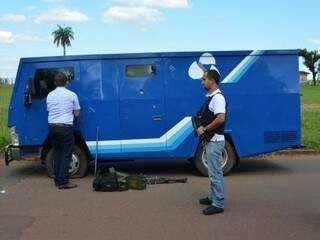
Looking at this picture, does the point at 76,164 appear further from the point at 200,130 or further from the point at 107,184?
the point at 200,130

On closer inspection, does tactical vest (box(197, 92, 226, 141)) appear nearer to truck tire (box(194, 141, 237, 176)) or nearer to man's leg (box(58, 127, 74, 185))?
man's leg (box(58, 127, 74, 185))

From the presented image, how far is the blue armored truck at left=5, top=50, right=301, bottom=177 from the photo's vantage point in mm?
11133

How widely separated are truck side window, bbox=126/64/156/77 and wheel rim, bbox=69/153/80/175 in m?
1.78

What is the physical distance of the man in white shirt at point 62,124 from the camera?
10141 mm

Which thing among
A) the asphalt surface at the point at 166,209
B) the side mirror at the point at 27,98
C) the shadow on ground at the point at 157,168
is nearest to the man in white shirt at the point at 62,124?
the asphalt surface at the point at 166,209

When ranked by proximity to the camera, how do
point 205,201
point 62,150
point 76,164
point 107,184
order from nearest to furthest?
point 205,201 < point 107,184 < point 62,150 < point 76,164

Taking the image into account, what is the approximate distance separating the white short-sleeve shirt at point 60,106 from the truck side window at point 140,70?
4.55 feet

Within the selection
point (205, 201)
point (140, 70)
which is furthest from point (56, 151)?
point (205, 201)

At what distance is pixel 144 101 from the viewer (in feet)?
36.6

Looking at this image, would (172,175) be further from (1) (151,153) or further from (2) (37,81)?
(2) (37,81)

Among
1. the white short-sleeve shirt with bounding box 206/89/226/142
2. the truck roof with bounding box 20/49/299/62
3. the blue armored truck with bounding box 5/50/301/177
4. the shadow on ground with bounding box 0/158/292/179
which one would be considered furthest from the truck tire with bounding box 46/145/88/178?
the white short-sleeve shirt with bounding box 206/89/226/142

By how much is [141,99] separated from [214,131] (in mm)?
3517

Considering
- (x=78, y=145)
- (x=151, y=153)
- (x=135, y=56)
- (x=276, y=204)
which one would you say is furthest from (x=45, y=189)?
(x=276, y=204)

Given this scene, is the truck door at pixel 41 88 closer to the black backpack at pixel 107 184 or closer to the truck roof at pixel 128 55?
the truck roof at pixel 128 55
